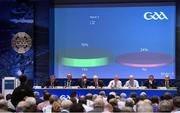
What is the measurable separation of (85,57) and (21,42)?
2219mm

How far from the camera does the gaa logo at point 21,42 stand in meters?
14.4

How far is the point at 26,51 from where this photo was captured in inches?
566

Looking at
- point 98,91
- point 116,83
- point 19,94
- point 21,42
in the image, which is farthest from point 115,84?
point 19,94

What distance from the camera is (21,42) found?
47.5ft

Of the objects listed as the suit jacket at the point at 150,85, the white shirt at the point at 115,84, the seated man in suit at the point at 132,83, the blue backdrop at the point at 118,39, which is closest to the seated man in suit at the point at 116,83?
the white shirt at the point at 115,84

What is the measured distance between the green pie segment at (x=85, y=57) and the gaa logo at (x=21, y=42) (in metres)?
1.18

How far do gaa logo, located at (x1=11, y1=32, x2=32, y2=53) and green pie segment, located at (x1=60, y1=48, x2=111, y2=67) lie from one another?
118cm

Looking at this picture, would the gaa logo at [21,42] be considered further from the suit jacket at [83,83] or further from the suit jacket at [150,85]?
the suit jacket at [150,85]

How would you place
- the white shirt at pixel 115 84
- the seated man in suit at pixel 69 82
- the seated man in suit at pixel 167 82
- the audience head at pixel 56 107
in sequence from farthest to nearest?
the seated man in suit at pixel 69 82 < the seated man in suit at pixel 167 82 < the white shirt at pixel 115 84 < the audience head at pixel 56 107

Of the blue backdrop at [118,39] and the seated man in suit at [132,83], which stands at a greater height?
the blue backdrop at [118,39]

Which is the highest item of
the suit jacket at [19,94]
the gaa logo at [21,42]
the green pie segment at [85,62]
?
the gaa logo at [21,42]

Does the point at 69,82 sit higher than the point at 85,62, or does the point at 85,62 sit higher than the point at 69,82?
the point at 85,62

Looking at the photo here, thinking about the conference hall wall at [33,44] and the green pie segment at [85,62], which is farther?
the conference hall wall at [33,44]

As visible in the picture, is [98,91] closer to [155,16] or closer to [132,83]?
[132,83]
